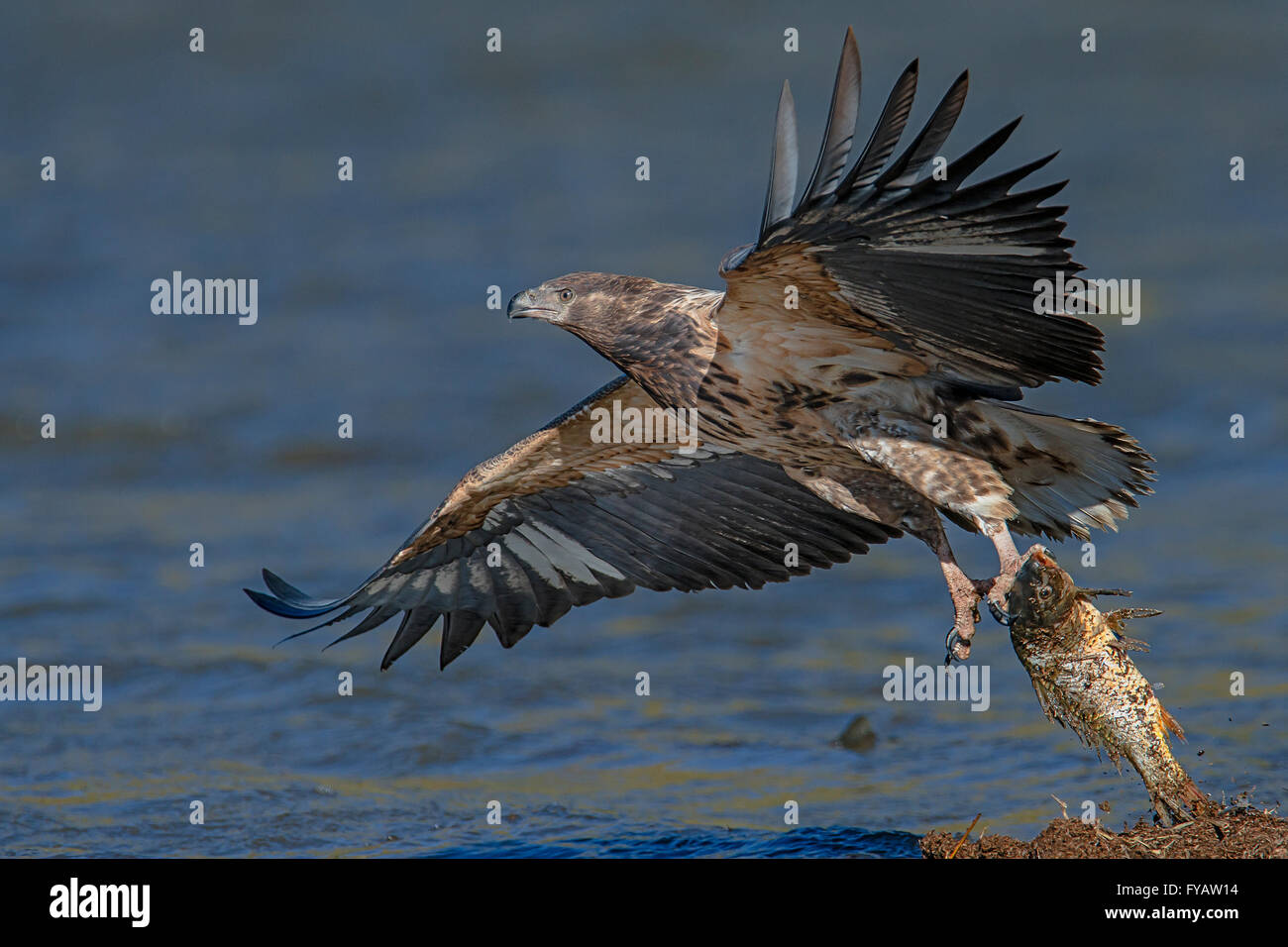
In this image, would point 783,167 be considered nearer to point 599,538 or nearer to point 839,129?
point 839,129

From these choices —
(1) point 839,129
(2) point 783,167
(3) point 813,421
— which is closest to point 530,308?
(3) point 813,421

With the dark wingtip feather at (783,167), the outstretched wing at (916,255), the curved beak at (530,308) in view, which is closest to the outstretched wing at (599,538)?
the curved beak at (530,308)

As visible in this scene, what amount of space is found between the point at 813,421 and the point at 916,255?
101 cm

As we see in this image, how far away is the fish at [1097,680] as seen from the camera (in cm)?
532

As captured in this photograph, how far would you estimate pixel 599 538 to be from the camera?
7.21m

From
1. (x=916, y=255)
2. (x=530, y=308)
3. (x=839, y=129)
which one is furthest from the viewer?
(x=530, y=308)

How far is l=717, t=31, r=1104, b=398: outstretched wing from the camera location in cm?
483

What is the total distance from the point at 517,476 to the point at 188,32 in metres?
10.3

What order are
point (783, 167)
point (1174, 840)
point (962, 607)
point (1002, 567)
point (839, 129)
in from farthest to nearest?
point (962, 607) < point (1002, 567) < point (1174, 840) < point (783, 167) < point (839, 129)

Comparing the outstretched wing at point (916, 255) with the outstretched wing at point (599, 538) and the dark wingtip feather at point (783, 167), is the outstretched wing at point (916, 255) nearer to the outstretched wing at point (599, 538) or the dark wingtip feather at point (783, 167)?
the dark wingtip feather at point (783, 167)

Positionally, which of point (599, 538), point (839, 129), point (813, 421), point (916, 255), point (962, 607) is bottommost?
point (962, 607)

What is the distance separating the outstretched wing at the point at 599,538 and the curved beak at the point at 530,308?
1.93ft

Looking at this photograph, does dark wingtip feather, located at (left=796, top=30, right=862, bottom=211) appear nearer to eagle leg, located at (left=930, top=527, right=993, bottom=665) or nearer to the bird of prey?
the bird of prey

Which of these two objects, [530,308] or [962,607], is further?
[530,308]
